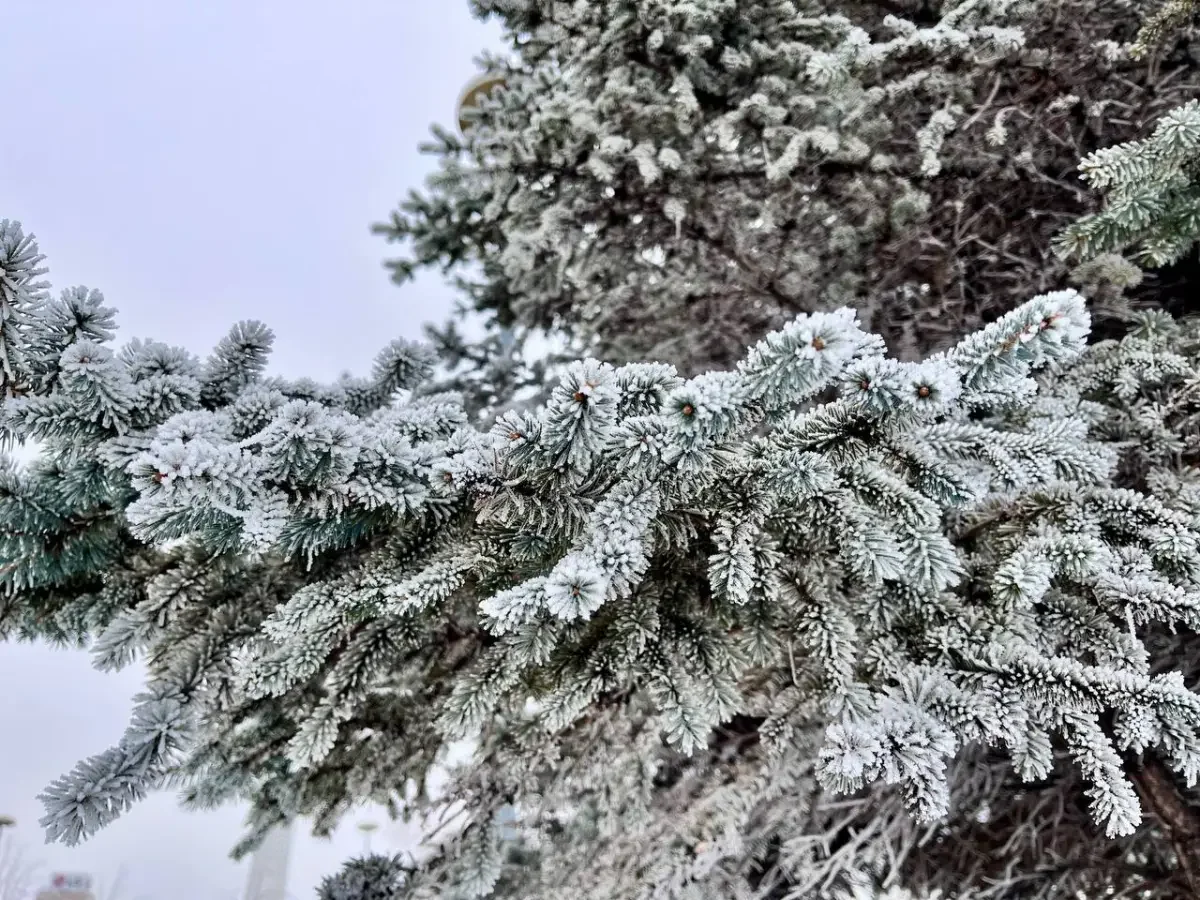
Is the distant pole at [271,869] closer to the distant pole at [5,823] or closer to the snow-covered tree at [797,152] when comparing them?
the distant pole at [5,823]

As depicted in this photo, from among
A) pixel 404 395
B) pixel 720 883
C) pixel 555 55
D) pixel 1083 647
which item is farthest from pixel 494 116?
pixel 720 883

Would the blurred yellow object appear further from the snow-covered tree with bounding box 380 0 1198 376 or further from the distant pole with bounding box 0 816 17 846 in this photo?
the distant pole with bounding box 0 816 17 846

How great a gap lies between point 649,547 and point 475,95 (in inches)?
89.0

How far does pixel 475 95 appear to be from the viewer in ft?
8.21

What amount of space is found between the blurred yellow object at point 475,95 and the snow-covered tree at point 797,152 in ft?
0.15

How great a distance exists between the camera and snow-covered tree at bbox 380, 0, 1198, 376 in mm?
1618

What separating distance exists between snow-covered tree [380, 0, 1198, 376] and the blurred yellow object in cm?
4

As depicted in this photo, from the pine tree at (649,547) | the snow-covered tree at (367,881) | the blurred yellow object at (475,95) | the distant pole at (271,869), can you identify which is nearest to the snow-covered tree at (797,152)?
the blurred yellow object at (475,95)

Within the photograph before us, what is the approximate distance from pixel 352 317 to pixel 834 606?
3365 millimetres

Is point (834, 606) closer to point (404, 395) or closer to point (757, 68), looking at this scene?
point (404, 395)

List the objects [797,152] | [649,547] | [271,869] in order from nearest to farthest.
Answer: [649,547], [797,152], [271,869]

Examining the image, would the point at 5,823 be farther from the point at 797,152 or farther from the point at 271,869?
the point at 797,152

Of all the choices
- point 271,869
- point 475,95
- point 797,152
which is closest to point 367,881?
point 271,869

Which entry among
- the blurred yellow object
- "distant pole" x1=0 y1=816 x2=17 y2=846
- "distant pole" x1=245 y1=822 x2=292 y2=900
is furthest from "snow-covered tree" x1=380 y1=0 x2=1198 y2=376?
"distant pole" x1=0 y1=816 x2=17 y2=846
